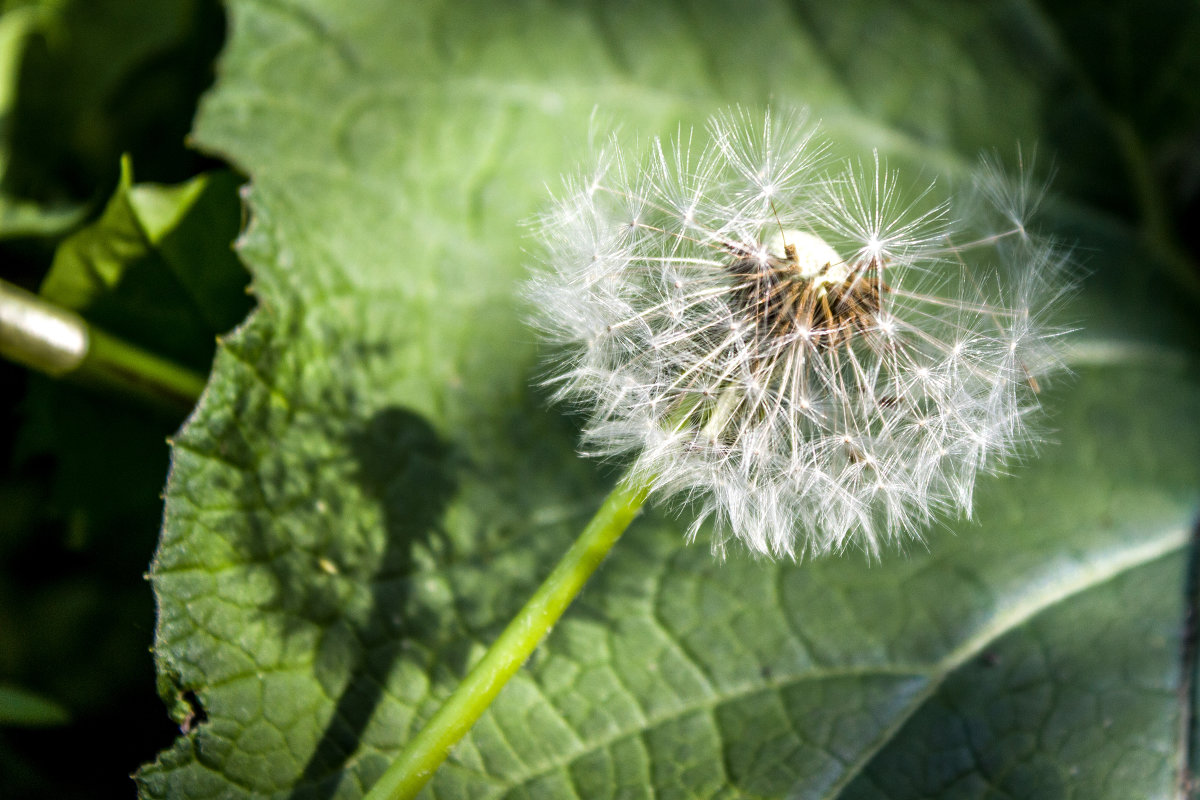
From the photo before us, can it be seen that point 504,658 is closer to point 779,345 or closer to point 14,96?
point 779,345

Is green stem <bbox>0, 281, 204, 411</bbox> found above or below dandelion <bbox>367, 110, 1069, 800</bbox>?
below

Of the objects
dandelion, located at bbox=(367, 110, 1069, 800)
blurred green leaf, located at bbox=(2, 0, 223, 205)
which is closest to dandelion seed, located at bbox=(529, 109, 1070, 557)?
dandelion, located at bbox=(367, 110, 1069, 800)

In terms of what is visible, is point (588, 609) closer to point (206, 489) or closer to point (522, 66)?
point (206, 489)

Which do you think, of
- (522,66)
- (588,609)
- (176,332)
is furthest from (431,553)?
(522,66)

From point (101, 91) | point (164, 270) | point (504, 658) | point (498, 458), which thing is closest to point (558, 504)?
point (498, 458)

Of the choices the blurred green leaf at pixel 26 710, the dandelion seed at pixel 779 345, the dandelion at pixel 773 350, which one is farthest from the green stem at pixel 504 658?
the blurred green leaf at pixel 26 710

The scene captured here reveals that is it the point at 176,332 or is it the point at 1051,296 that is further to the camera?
the point at 176,332

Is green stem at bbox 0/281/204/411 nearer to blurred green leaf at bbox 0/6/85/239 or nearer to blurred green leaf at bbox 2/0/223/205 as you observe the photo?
blurred green leaf at bbox 0/6/85/239

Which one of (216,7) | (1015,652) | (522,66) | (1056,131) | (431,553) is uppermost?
(1056,131)
